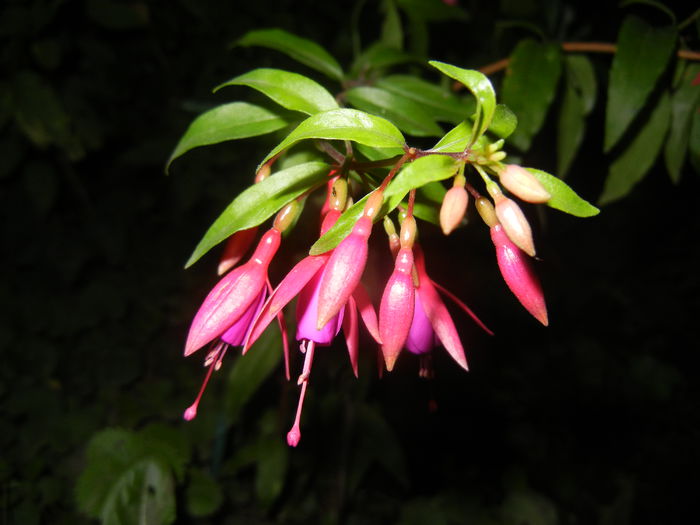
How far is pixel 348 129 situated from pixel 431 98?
1.22 feet

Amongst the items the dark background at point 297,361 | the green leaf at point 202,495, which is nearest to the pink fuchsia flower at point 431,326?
the dark background at point 297,361

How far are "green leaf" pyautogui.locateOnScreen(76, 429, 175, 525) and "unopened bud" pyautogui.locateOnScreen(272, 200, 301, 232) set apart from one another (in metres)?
0.95

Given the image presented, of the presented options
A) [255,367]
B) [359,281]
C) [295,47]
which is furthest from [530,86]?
[255,367]

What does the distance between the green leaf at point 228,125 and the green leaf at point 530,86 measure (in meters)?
0.32

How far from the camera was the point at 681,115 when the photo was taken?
2.60ft

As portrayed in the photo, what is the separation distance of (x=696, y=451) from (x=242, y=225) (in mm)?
2149

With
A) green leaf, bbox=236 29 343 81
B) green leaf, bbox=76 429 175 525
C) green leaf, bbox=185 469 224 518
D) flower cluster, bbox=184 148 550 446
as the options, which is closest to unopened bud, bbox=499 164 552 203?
flower cluster, bbox=184 148 550 446

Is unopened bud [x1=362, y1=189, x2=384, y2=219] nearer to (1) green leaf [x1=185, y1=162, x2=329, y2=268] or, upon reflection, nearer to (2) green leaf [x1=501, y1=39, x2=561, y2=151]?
(1) green leaf [x1=185, y1=162, x2=329, y2=268]

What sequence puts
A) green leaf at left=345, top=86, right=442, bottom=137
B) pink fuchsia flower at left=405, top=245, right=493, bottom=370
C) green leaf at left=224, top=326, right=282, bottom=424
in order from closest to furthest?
pink fuchsia flower at left=405, top=245, right=493, bottom=370 → green leaf at left=345, top=86, right=442, bottom=137 → green leaf at left=224, top=326, right=282, bottom=424

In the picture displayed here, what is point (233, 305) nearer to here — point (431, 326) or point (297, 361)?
point (431, 326)

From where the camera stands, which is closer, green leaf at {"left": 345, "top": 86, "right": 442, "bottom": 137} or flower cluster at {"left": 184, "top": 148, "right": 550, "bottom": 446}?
flower cluster at {"left": 184, "top": 148, "right": 550, "bottom": 446}

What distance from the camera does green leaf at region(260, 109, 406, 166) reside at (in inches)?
16.4

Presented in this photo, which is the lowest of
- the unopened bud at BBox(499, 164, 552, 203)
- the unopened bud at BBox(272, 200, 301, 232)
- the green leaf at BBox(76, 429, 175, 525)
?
the green leaf at BBox(76, 429, 175, 525)

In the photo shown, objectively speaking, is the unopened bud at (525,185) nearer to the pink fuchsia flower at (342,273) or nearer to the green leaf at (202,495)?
the pink fuchsia flower at (342,273)
